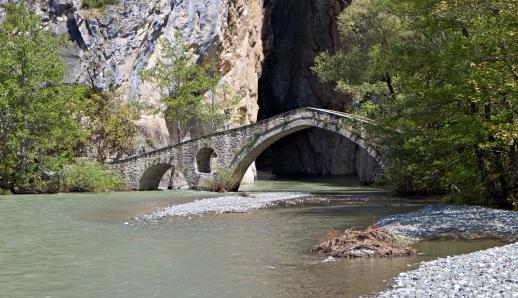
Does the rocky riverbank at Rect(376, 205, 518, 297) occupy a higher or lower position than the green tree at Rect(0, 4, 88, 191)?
lower

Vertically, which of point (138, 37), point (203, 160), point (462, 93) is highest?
point (138, 37)

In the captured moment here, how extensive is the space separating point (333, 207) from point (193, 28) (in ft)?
83.6

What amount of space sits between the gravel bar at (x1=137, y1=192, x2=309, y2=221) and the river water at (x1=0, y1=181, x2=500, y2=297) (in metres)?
0.89

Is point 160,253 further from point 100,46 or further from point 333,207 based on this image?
point 100,46

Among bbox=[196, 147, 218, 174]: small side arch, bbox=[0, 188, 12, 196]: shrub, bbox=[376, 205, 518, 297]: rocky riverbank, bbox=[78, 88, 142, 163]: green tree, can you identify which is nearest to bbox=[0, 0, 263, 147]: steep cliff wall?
bbox=[78, 88, 142, 163]: green tree

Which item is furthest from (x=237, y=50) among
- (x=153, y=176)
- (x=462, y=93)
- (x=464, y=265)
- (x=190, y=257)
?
(x=464, y=265)

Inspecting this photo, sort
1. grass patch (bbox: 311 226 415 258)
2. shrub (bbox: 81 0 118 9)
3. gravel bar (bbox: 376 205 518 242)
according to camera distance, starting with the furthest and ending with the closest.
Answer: shrub (bbox: 81 0 118 9) < gravel bar (bbox: 376 205 518 242) < grass patch (bbox: 311 226 415 258)

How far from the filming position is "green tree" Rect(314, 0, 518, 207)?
15742 millimetres

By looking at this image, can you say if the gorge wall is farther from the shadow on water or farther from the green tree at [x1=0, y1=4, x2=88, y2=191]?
the green tree at [x1=0, y1=4, x2=88, y2=191]

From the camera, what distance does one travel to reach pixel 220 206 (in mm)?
22797

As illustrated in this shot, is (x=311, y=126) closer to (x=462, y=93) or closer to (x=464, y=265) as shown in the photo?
(x=462, y=93)

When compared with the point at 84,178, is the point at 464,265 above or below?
below

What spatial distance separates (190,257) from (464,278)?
5335mm

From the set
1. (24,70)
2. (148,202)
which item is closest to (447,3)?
(148,202)
